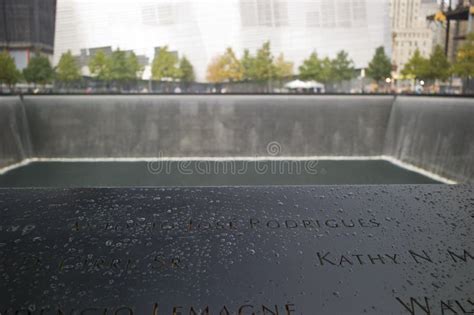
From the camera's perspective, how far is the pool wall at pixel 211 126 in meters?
22.0

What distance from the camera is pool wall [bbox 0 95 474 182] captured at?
72.2 ft

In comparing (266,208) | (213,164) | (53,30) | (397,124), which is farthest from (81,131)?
(53,30)

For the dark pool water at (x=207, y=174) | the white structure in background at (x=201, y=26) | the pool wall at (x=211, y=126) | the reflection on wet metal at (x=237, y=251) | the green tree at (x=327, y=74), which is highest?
the white structure in background at (x=201, y=26)

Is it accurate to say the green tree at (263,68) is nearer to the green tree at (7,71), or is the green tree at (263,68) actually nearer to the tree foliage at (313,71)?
the tree foliage at (313,71)

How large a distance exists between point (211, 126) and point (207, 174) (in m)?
5.03

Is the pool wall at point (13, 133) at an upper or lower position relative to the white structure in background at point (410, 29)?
lower

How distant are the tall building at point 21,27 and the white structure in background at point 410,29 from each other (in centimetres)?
5984

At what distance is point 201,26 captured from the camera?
56219 mm

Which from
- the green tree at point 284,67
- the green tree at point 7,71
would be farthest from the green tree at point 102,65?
the green tree at point 284,67

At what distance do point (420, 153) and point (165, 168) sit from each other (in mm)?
10196

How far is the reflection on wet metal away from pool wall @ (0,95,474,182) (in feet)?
65.5

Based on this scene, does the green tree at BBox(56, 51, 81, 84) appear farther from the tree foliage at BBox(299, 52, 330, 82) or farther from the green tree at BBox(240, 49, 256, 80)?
the tree foliage at BBox(299, 52, 330, 82)

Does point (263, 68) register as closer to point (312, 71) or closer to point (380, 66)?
point (312, 71)

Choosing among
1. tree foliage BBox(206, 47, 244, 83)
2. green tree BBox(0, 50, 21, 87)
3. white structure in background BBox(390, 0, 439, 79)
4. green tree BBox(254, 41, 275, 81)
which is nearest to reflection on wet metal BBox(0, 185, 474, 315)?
green tree BBox(0, 50, 21, 87)
